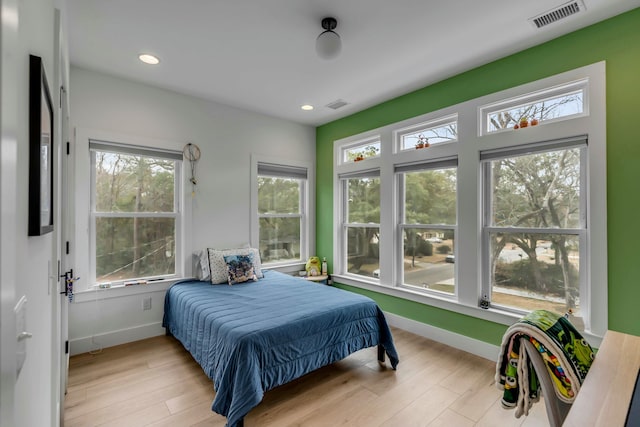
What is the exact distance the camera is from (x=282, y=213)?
455 cm

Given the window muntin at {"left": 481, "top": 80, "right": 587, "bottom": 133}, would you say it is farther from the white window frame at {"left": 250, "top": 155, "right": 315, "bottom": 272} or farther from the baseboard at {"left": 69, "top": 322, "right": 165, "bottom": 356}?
the baseboard at {"left": 69, "top": 322, "right": 165, "bottom": 356}

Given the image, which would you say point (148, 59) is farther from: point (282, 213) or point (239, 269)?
point (282, 213)

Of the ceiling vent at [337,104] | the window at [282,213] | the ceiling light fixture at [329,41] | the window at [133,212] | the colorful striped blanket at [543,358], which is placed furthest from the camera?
the window at [282,213]

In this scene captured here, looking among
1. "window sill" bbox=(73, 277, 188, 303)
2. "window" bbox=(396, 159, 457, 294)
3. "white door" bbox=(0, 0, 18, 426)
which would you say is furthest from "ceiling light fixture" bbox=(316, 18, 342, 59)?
"window sill" bbox=(73, 277, 188, 303)

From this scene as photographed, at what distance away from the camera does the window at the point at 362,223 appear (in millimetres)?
4084

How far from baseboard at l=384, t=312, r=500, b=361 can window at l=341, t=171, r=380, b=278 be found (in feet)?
2.17

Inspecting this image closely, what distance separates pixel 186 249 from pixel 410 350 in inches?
106

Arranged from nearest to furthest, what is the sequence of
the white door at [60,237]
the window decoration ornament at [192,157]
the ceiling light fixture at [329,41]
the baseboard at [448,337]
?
the white door at [60,237] → the ceiling light fixture at [329,41] → the baseboard at [448,337] → the window decoration ornament at [192,157]

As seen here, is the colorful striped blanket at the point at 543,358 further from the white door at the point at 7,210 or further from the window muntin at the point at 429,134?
the window muntin at the point at 429,134

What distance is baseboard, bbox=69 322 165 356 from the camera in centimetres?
293

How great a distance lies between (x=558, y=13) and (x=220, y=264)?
12.2ft

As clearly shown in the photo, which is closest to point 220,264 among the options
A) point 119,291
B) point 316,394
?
point 119,291

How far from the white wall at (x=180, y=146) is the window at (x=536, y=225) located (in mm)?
2781

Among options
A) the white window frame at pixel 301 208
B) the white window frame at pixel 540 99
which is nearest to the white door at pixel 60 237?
the white window frame at pixel 301 208
